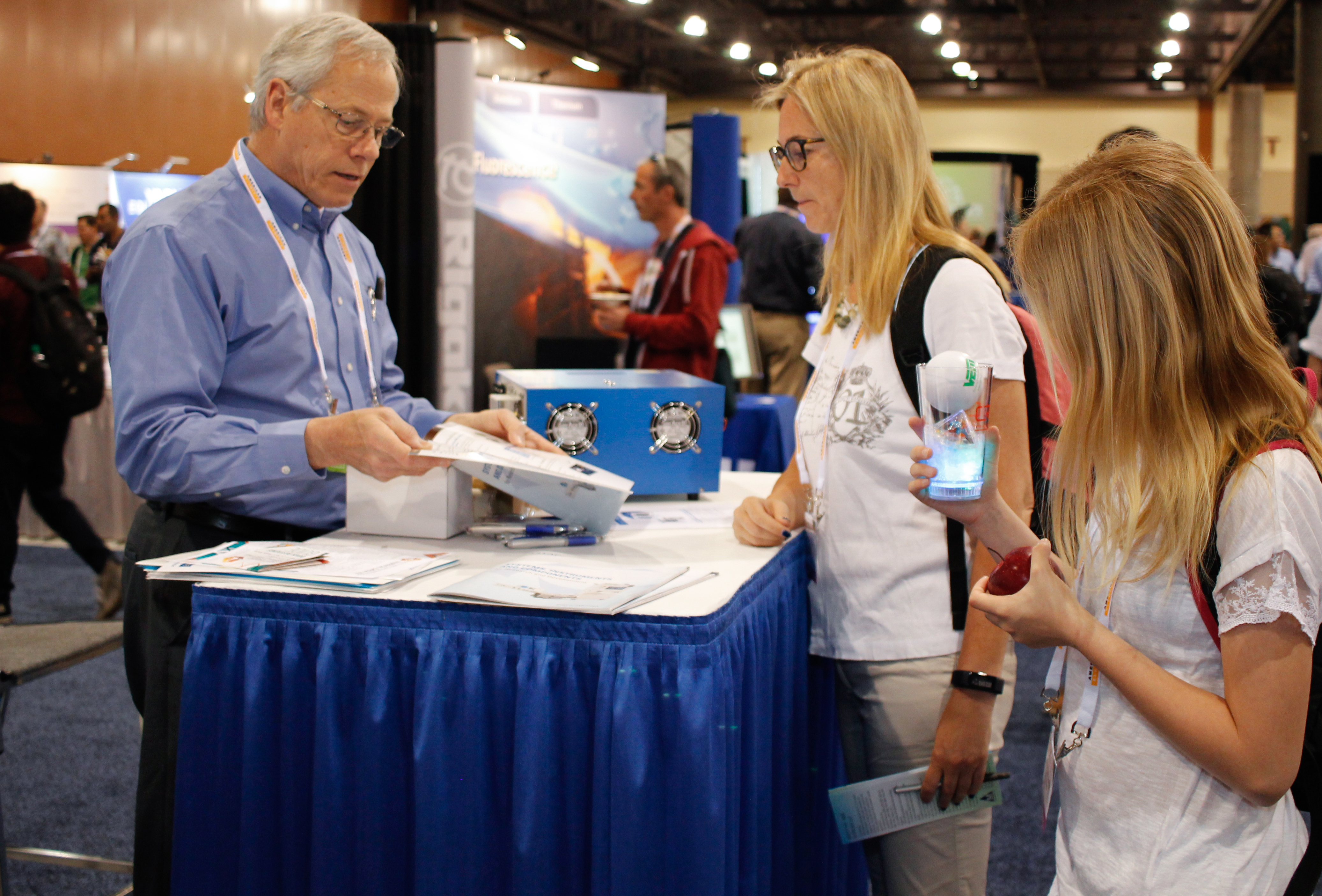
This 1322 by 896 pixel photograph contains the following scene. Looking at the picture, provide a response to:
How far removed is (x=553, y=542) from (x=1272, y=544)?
1068mm

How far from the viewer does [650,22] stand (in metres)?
13.9

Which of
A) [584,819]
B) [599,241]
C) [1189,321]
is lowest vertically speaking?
[584,819]

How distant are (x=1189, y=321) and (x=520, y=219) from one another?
19.9 ft

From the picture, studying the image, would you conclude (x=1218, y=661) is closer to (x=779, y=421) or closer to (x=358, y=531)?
(x=358, y=531)

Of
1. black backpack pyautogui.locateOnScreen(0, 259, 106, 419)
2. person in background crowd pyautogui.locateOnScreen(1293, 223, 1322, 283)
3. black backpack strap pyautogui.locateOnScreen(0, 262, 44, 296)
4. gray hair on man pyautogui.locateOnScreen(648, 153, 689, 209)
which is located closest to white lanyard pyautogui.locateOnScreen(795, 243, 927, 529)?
gray hair on man pyautogui.locateOnScreen(648, 153, 689, 209)

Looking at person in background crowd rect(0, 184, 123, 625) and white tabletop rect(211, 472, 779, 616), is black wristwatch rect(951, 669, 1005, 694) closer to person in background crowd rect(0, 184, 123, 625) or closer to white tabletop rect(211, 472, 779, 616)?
white tabletop rect(211, 472, 779, 616)

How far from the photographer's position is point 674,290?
4.41m

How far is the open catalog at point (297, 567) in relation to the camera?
135cm

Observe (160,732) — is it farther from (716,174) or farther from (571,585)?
(716,174)

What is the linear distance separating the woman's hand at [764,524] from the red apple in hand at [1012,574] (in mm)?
608

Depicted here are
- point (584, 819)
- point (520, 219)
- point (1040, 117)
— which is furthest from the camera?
point (1040, 117)

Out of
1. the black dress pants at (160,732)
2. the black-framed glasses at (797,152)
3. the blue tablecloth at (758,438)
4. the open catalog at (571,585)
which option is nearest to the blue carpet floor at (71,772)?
the black dress pants at (160,732)

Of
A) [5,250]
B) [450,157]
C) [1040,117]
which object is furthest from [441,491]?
[1040,117]

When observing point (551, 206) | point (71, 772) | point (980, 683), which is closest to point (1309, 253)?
point (551, 206)
